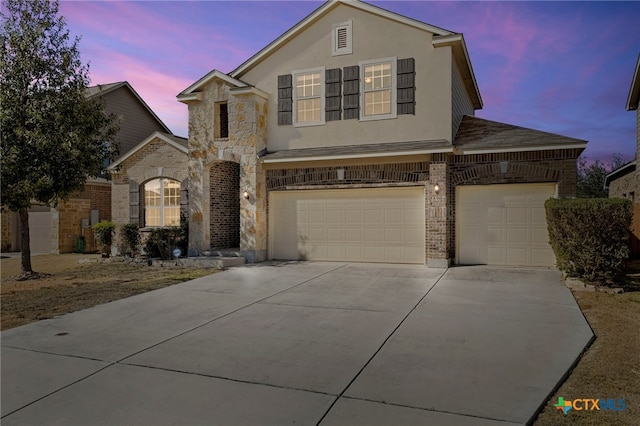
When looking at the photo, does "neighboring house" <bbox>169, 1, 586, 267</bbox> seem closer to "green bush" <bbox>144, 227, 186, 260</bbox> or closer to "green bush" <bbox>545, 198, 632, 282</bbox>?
"green bush" <bbox>144, 227, 186, 260</bbox>

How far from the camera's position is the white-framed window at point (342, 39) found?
13.2m

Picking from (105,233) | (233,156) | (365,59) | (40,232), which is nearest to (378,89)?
(365,59)

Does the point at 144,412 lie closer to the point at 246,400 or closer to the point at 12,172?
the point at 246,400

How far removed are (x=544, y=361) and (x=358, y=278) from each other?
5949 millimetres

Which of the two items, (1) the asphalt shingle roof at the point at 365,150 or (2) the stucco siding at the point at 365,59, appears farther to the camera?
(2) the stucco siding at the point at 365,59

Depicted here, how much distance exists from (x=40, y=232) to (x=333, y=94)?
15.3m

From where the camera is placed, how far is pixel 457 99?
13547mm

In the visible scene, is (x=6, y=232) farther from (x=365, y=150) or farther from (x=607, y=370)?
(x=607, y=370)

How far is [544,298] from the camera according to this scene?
26.6ft

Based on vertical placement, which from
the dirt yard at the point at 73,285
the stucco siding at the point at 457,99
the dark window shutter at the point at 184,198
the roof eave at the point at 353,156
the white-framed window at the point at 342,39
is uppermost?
the white-framed window at the point at 342,39

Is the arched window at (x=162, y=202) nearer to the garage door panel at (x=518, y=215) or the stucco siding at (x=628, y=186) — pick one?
the garage door panel at (x=518, y=215)

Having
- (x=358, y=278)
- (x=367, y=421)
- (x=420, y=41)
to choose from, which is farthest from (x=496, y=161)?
(x=367, y=421)

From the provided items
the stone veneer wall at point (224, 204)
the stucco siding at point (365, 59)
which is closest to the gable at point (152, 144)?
the stone veneer wall at point (224, 204)

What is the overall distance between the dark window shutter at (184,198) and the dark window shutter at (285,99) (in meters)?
4.19
